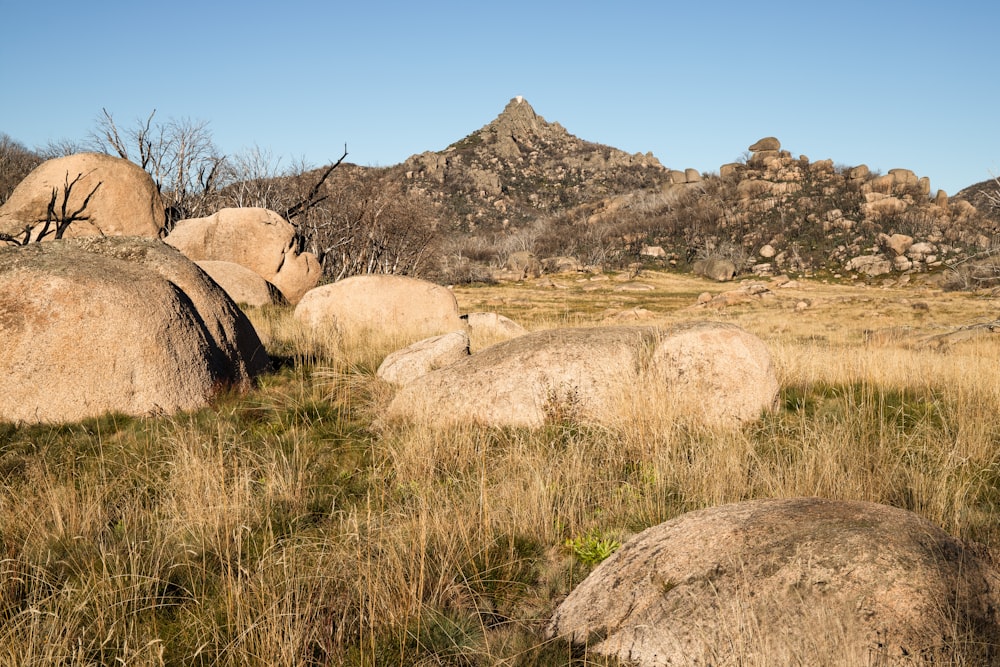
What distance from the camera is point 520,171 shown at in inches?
3841

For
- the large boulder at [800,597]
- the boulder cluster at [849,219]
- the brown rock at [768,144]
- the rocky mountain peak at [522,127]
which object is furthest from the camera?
the rocky mountain peak at [522,127]

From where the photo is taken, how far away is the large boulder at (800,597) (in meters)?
1.79

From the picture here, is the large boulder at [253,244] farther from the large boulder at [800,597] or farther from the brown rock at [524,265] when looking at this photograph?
the brown rock at [524,265]

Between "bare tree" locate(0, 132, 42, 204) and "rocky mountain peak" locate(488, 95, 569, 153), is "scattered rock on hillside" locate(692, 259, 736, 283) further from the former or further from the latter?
"rocky mountain peak" locate(488, 95, 569, 153)

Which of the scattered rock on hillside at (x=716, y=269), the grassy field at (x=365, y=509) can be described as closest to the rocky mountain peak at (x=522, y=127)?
the scattered rock on hillside at (x=716, y=269)

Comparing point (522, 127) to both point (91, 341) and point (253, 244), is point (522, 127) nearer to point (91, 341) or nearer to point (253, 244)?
point (253, 244)

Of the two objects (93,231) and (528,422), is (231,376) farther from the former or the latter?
(93,231)

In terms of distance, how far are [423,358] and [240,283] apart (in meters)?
8.27

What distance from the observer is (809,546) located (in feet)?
6.88

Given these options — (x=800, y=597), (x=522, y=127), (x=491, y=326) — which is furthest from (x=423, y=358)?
(x=522, y=127)

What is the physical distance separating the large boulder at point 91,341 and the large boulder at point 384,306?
5.78 meters

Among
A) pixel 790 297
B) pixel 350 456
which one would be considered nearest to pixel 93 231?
pixel 350 456

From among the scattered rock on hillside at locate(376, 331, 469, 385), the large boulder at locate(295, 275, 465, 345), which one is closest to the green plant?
the scattered rock on hillside at locate(376, 331, 469, 385)

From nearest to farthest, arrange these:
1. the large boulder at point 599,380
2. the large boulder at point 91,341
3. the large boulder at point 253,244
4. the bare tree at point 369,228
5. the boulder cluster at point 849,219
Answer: the large boulder at point 91,341, the large boulder at point 599,380, the large boulder at point 253,244, the bare tree at point 369,228, the boulder cluster at point 849,219
